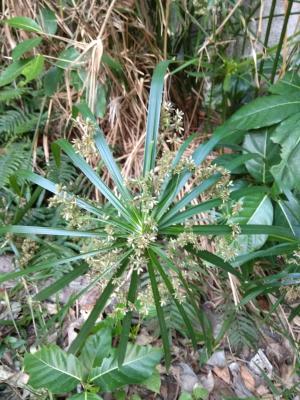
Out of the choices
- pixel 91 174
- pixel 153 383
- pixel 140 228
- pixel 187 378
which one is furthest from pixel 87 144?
pixel 187 378

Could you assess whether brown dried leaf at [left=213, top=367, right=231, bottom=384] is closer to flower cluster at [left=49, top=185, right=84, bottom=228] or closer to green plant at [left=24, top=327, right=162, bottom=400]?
green plant at [left=24, top=327, right=162, bottom=400]

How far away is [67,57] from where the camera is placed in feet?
4.96

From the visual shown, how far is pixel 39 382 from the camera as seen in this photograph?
3.54ft

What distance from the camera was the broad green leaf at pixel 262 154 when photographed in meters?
1.39

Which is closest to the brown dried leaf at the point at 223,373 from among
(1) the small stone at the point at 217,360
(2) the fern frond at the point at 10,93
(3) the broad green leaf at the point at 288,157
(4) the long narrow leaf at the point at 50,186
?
(1) the small stone at the point at 217,360

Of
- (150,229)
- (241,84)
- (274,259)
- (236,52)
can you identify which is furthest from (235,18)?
(150,229)

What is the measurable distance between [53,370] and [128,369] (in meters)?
0.18

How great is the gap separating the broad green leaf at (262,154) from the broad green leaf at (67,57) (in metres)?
0.63

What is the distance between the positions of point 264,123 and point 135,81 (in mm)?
505

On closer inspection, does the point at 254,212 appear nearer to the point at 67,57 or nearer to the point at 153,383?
the point at 153,383

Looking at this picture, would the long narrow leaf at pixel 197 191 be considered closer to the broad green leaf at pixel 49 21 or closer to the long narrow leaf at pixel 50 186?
the long narrow leaf at pixel 50 186

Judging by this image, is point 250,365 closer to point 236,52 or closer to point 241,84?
point 241,84

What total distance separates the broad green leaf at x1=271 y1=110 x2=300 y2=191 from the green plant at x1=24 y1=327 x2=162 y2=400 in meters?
0.57

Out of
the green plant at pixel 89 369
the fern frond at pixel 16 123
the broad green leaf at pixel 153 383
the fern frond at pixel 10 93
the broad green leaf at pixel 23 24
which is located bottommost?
the broad green leaf at pixel 153 383
